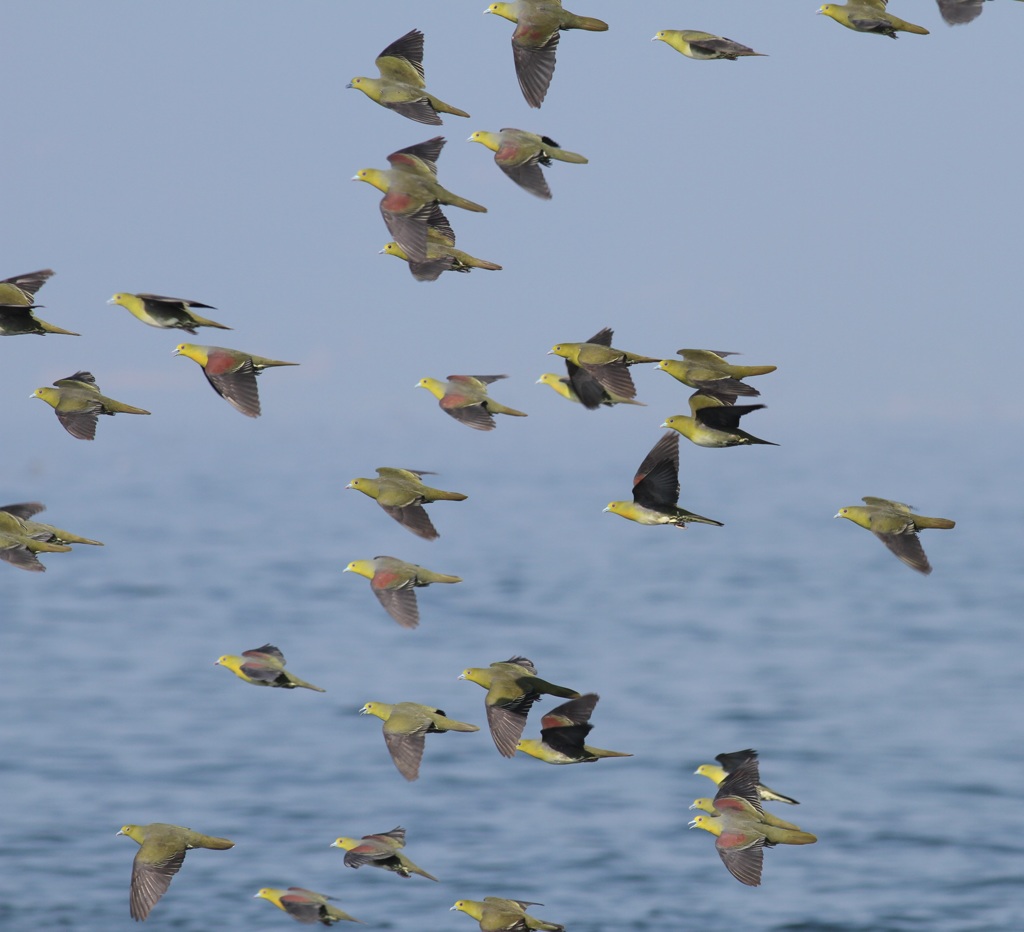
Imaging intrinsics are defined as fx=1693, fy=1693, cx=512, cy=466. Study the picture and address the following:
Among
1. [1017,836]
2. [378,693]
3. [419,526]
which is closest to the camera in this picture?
[419,526]

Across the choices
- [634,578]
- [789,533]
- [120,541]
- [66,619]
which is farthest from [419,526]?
[789,533]

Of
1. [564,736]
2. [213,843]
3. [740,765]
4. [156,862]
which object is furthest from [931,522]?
[156,862]

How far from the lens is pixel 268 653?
1778 centimetres

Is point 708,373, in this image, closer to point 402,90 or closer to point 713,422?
point 713,422

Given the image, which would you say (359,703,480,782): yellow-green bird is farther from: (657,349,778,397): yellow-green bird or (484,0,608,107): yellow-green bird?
(484,0,608,107): yellow-green bird

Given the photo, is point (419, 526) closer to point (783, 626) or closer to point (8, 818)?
point (8, 818)

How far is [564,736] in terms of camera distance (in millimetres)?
17312

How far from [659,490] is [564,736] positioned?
2.70m

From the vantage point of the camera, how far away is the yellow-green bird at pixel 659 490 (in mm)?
17016

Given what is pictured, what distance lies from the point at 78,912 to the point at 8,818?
11.4 m

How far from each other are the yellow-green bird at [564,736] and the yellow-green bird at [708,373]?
11.0 feet

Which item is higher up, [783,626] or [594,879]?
[594,879]

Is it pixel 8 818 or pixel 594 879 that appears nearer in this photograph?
pixel 594 879

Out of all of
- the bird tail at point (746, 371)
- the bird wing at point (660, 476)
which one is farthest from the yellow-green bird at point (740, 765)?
the bird tail at point (746, 371)
